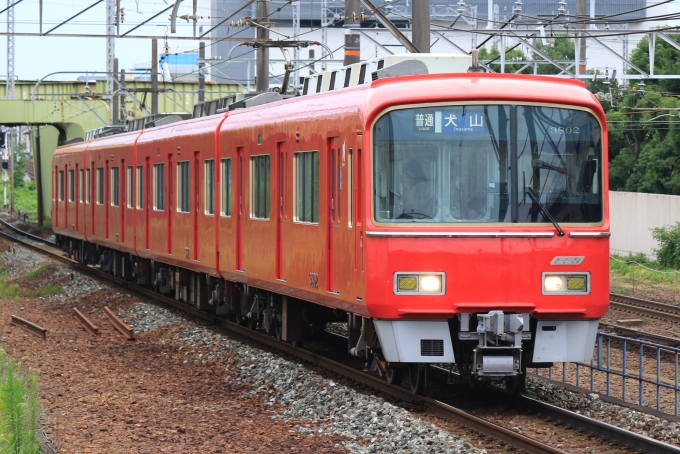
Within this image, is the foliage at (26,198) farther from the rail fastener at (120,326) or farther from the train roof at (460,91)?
the train roof at (460,91)

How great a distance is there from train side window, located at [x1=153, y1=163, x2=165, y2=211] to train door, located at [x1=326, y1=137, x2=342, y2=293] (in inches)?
324

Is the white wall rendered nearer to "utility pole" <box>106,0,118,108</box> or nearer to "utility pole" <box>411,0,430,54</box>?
"utility pole" <box>106,0,118,108</box>

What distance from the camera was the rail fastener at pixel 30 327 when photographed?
50.9 feet

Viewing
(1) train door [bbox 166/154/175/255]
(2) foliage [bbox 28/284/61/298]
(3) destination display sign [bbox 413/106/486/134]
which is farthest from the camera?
(2) foliage [bbox 28/284/61/298]

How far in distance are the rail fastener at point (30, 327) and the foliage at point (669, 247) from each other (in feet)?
50.8

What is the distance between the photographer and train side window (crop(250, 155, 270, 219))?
12648mm

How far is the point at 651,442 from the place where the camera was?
7738 millimetres

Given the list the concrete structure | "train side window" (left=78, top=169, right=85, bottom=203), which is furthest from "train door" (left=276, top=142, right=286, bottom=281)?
the concrete structure

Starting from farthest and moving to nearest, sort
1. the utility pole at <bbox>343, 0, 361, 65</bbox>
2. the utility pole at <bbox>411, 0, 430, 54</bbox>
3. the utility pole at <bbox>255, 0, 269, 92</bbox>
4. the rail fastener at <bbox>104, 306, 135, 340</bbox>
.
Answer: the utility pole at <bbox>255, 0, 269, 92</bbox>
the rail fastener at <bbox>104, 306, 135, 340</bbox>
the utility pole at <bbox>343, 0, 361, 65</bbox>
the utility pole at <bbox>411, 0, 430, 54</bbox>

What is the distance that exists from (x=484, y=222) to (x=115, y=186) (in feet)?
47.5

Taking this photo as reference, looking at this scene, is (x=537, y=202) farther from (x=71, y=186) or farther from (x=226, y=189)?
(x=71, y=186)

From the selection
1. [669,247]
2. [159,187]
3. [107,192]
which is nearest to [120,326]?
[159,187]

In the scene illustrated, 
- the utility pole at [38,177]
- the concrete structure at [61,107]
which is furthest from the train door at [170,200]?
the utility pole at [38,177]

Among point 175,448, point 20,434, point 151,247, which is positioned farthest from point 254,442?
point 151,247
